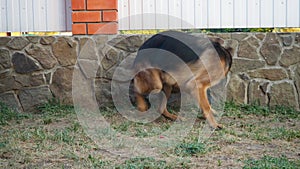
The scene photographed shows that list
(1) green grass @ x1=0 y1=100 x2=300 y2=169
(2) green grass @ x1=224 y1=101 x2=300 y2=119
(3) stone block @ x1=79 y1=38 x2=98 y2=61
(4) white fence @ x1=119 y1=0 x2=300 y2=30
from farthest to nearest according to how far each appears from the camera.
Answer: (4) white fence @ x1=119 y1=0 x2=300 y2=30 → (3) stone block @ x1=79 y1=38 x2=98 y2=61 → (2) green grass @ x1=224 y1=101 x2=300 y2=119 → (1) green grass @ x1=0 y1=100 x2=300 y2=169

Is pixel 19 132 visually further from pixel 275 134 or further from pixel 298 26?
pixel 298 26

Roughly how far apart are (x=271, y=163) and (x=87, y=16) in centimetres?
383

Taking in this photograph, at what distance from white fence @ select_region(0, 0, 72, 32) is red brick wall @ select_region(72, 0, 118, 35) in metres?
0.35

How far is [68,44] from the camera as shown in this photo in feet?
20.8

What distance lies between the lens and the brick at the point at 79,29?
642 cm

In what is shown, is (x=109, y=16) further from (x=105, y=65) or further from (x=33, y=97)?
(x=33, y=97)

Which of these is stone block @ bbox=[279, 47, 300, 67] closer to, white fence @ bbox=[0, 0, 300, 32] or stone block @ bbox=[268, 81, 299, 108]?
stone block @ bbox=[268, 81, 299, 108]

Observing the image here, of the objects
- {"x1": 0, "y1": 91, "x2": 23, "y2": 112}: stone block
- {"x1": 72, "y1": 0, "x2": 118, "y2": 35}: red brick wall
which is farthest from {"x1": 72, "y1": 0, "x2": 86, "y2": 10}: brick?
{"x1": 0, "y1": 91, "x2": 23, "y2": 112}: stone block

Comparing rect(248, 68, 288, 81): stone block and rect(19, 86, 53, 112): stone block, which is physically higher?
rect(248, 68, 288, 81): stone block

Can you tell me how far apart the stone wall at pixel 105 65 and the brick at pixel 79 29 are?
4.4 inches

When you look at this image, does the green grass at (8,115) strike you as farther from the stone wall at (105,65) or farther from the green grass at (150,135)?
the stone wall at (105,65)

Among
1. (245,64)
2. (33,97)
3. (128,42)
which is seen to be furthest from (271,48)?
(33,97)

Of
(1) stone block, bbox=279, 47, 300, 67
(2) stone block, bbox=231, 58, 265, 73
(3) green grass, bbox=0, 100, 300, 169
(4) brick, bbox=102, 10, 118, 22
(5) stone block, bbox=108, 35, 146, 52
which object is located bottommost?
(3) green grass, bbox=0, 100, 300, 169

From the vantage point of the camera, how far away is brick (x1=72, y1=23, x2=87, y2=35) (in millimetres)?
6422
